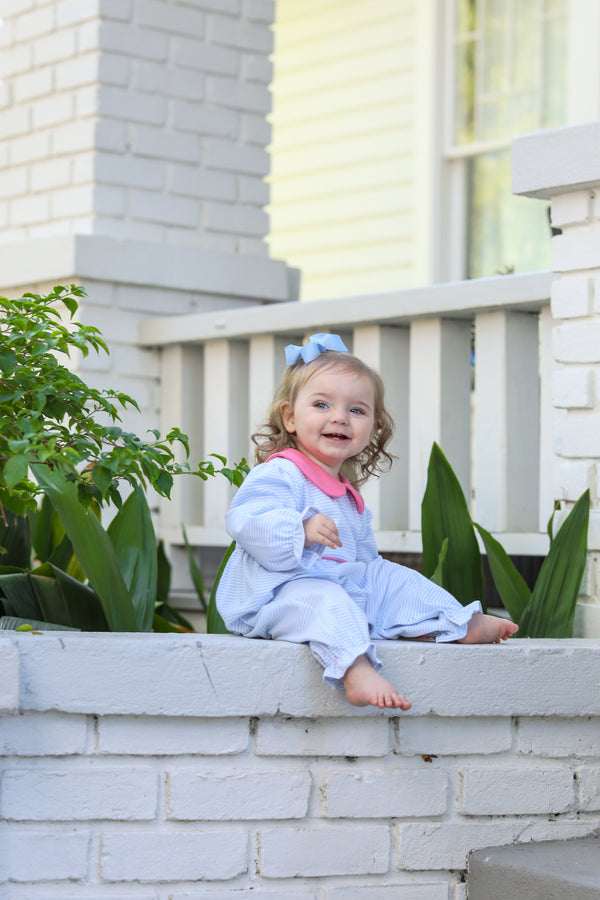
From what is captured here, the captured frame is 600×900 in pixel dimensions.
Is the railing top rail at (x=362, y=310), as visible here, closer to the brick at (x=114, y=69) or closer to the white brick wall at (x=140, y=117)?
the white brick wall at (x=140, y=117)

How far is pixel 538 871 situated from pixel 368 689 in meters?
0.45

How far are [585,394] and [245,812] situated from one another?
1234 mm

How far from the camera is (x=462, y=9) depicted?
6.41m

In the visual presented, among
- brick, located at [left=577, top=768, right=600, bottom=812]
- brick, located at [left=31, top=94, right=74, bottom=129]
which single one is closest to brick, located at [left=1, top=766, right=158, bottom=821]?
brick, located at [left=577, top=768, right=600, bottom=812]

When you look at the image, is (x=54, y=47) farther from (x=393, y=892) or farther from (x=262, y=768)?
(x=393, y=892)

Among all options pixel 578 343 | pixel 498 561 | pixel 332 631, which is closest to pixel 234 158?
pixel 578 343

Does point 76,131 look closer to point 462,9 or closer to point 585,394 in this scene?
point 585,394

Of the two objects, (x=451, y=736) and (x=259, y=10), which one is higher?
(x=259, y=10)

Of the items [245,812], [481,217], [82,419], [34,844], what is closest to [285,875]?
[245,812]

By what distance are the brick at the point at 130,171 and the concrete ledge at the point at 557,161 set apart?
6.08 feet

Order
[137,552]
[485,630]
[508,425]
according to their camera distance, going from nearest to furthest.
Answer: [485,630] < [137,552] < [508,425]

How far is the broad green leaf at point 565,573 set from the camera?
2.73m

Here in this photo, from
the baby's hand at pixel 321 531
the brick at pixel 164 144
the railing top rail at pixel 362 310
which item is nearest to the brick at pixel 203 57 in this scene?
the brick at pixel 164 144

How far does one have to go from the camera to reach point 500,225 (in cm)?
644
